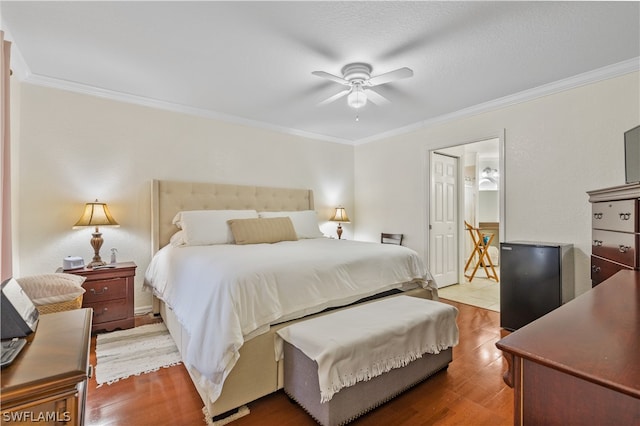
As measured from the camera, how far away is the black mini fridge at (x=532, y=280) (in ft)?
8.94

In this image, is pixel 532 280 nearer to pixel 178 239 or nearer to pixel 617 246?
pixel 617 246

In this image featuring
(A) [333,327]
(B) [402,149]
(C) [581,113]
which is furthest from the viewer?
(B) [402,149]

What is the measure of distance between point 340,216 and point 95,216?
3.14 meters

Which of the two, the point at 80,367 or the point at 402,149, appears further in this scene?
the point at 402,149

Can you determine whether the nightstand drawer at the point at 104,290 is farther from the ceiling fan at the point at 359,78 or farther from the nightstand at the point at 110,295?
the ceiling fan at the point at 359,78

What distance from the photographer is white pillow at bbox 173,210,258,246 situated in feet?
10.1

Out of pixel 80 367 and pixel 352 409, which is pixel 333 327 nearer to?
pixel 352 409

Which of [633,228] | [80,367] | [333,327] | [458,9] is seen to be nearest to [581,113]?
[633,228]

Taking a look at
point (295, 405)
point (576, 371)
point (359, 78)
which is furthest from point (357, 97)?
point (576, 371)

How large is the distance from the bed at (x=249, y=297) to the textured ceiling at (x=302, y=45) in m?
1.60

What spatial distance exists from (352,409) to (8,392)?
4.81 ft

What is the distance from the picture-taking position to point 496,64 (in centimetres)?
261

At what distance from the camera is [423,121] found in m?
4.20

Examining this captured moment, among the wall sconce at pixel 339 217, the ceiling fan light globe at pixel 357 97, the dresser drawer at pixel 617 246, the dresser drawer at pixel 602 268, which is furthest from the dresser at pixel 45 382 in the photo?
the wall sconce at pixel 339 217
